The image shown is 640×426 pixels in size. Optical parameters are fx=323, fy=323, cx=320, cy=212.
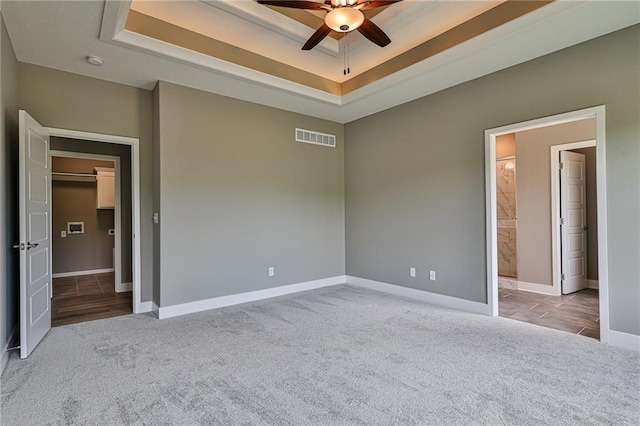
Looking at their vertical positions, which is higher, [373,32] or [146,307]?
[373,32]

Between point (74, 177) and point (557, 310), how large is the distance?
8.62 meters

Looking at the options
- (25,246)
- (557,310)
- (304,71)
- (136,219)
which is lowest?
(557,310)

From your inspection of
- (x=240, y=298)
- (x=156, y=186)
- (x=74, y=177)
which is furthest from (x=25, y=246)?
(x=74, y=177)

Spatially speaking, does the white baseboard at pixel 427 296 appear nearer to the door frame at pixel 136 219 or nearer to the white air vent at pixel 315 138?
the white air vent at pixel 315 138

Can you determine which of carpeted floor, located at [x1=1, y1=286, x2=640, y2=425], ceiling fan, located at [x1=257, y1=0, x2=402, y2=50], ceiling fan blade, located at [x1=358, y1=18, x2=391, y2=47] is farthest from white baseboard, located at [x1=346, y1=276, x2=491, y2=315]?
ceiling fan, located at [x1=257, y1=0, x2=402, y2=50]

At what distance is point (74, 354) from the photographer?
113 inches

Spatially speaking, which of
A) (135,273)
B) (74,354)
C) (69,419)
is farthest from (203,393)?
(135,273)

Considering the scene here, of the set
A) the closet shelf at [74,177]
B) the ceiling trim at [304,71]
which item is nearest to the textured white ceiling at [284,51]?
the ceiling trim at [304,71]

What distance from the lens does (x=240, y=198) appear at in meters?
4.62

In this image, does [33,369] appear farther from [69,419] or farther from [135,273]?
[135,273]

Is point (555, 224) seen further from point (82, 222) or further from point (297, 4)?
point (82, 222)

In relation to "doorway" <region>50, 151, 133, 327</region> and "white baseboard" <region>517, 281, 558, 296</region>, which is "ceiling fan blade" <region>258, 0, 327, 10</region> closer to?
"doorway" <region>50, 151, 133, 327</region>

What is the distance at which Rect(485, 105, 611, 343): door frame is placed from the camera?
9.87 feet

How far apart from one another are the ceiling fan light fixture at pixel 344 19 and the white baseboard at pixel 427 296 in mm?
3417
